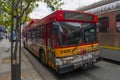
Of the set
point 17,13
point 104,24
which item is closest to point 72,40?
point 17,13

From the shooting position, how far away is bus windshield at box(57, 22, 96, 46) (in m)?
6.02

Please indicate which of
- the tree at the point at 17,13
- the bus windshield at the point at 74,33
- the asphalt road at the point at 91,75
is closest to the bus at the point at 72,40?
the bus windshield at the point at 74,33

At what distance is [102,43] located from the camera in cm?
902

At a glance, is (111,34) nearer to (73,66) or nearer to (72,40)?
(72,40)

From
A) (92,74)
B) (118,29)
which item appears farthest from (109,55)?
(92,74)

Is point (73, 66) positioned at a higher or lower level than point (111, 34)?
lower

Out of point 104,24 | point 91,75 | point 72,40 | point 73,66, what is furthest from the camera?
point 104,24

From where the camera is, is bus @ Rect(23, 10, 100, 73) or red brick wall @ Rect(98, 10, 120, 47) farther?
red brick wall @ Rect(98, 10, 120, 47)

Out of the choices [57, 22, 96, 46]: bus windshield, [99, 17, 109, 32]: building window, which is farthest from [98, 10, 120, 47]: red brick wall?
[57, 22, 96, 46]: bus windshield

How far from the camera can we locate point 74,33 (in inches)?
251

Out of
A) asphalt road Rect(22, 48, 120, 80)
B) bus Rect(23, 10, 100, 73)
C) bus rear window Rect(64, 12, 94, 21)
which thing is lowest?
asphalt road Rect(22, 48, 120, 80)

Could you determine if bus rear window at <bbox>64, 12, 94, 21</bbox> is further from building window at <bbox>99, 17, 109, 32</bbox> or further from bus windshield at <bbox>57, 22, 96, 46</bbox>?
building window at <bbox>99, 17, 109, 32</bbox>

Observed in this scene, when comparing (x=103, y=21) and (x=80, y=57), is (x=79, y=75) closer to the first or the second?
(x=80, y=57)

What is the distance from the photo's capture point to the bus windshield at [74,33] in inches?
237
